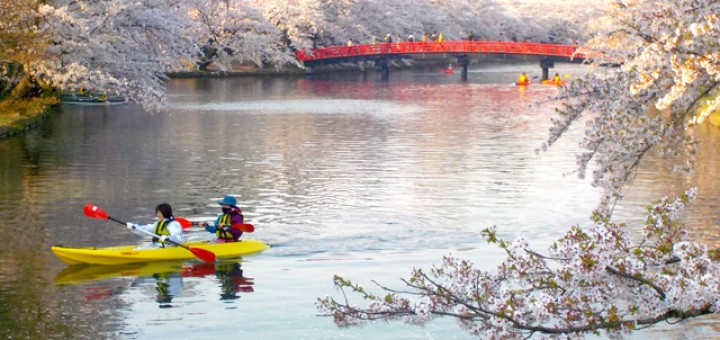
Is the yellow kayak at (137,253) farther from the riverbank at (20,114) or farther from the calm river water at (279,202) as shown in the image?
the riverbank at (20,114)

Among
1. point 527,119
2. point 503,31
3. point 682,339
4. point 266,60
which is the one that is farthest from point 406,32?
point 682,339

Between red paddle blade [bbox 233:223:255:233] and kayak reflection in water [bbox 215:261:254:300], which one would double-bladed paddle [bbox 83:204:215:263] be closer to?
kayak reflection in water [bbox 215:261:254:300]

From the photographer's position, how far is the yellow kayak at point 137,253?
17547mm

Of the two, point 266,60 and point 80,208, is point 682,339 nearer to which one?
point 80,208

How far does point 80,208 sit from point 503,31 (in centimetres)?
10481

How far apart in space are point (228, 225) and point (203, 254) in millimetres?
1107

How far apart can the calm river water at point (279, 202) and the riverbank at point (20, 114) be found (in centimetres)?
61

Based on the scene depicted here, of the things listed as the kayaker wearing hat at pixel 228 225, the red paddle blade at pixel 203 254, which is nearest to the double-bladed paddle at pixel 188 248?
the red paddle blade at pixel 203 254

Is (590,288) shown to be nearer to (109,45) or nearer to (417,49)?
(109,45)

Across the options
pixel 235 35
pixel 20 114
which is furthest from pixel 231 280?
pixel 235 35

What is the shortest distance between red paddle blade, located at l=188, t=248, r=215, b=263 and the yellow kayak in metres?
0.17

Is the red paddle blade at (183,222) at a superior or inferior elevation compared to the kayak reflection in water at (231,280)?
superior

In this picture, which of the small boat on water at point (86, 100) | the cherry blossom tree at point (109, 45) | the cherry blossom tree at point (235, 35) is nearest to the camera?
the cherry blossom tree at point (109, 45)

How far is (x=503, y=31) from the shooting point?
12494cm
